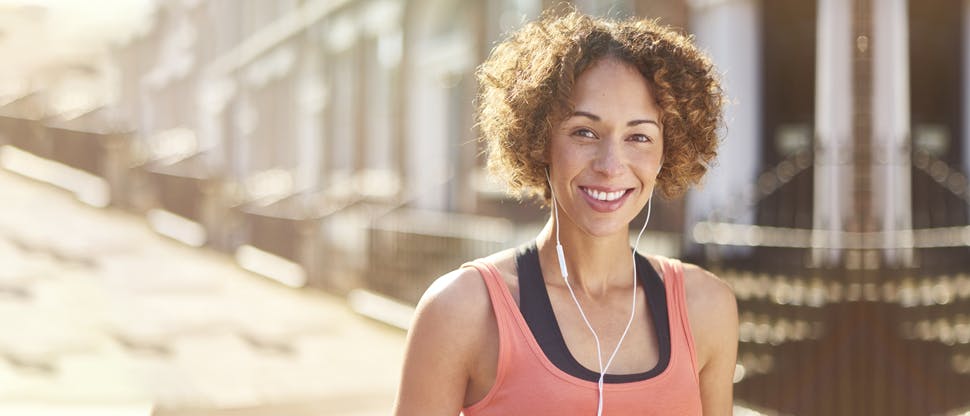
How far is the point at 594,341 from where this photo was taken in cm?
149

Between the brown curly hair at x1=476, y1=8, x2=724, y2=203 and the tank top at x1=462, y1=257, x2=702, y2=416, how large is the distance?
228 millimetres

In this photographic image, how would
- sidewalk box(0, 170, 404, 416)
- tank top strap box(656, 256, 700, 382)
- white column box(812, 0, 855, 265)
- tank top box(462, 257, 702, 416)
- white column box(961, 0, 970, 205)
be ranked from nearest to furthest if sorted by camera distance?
tank top box(462, 257, 702, 416)
tank top strap box(656, 256, 700, 382)
sidewalk box(0, 170, 404, 416)
white column box(812, 0, 855, 265)
white column box(961, 0, 970, 205)

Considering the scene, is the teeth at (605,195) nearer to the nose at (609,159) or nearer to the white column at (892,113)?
the nose at (609,159)

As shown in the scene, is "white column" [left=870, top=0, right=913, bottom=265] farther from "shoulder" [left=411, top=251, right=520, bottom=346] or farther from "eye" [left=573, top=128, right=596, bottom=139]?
"shoulder" [left=411, top=251, right=520, bottom=346]

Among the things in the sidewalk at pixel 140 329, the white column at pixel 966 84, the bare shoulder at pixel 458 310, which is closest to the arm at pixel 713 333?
the bare shoulder at pixel 458 310

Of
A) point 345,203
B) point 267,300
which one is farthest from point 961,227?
point 267,300

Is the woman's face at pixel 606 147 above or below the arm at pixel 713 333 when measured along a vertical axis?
above

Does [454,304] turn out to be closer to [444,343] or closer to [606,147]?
[444,343]

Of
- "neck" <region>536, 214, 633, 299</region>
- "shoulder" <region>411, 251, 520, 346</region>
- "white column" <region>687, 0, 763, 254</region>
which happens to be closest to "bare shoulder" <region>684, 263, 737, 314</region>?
"neck" <region>536, 214, 633, 299</region>

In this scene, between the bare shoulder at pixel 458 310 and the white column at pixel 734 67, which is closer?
the bare shoulder at pixel 458 310

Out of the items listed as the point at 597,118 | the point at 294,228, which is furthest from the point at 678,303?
the point at 294,228

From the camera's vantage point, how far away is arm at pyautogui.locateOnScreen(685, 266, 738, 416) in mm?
1573

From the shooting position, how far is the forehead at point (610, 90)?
1.45 meters

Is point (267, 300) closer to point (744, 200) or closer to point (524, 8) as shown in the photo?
point (524, 8)
